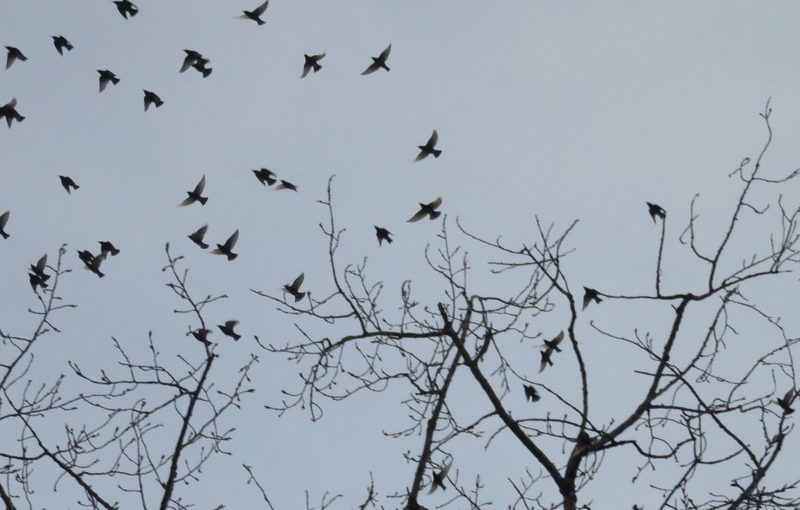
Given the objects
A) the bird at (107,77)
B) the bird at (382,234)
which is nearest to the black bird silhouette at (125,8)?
the bird at (107,77)

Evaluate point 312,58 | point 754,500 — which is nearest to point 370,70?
point 312,58

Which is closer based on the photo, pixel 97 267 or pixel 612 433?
pixel 612 433

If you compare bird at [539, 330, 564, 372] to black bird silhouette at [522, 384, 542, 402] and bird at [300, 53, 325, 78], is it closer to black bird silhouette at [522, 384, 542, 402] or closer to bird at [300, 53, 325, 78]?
black bird silhouette at [522, 384, 542, 402]

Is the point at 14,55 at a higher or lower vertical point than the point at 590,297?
higher

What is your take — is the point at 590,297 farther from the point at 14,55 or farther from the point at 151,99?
the point at 14,55

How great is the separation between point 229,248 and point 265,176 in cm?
222

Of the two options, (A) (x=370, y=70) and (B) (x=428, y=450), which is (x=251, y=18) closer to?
(A) (x=370, y=70)

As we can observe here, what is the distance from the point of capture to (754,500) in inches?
240

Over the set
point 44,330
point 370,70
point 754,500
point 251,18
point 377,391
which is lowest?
point 754,500

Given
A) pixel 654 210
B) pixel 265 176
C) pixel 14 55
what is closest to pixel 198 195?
pixel 265 176

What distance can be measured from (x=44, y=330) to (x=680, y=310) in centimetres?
489

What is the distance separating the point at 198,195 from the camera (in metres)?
13.6

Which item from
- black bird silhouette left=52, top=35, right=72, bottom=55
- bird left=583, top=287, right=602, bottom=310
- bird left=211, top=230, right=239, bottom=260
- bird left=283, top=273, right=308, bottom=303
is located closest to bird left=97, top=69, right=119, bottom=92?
black bird silhouette left=52, top=35, right=72, bottom=55

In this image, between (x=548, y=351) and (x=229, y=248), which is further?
(x=229, y=248)
